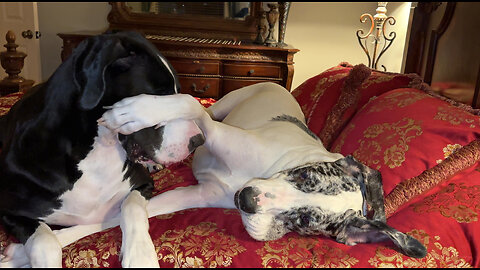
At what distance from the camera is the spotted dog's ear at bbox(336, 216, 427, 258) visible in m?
1.16

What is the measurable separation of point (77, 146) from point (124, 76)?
27 cm

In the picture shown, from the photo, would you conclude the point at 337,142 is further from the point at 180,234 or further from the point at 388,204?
the point at 180,234

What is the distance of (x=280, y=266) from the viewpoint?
113 cm

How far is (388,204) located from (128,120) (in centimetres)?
92

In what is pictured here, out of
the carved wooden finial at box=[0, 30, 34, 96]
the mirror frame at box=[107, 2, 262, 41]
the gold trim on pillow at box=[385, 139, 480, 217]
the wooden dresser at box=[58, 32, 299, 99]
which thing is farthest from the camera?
the mirror frame at box=[107, 2, 262, 41]

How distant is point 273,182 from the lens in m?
1.31

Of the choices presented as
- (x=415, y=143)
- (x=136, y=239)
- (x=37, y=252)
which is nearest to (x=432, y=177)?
(x=415, y=143)

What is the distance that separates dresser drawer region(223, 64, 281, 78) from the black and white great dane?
2729 millimetres

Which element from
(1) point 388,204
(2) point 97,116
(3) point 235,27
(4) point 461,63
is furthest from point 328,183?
(3) point 235,27

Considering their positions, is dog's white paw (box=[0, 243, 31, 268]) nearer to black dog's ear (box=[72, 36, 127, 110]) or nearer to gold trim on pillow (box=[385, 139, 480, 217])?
black dog's ear (box=[72, 36, 127, 110])

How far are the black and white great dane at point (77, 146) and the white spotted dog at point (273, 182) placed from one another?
0.20ft

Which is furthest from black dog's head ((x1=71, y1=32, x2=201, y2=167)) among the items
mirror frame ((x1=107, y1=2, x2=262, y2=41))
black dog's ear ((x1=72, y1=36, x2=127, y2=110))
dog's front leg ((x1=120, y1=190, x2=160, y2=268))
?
mirror frame ((x1=107, y1=2, x2=262, y2=41))

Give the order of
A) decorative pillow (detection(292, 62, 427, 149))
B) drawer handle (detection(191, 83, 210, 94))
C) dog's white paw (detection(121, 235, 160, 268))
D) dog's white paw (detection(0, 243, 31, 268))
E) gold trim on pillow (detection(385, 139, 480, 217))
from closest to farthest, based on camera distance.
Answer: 1. dog's white paw (detection(121, 235, 160, 268))
2. dog's white paw (detection(0, 243, 31, 268))
3. gold trim on pillow (detection(385, 139, 480, 217))
4. decorative pillow (detection(292, 62, 427, 149))
5. drawer handle (detection(191, 83, 210, 94))

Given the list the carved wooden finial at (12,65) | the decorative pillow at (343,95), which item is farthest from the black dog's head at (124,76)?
the carved wooden finial at (12,65)
